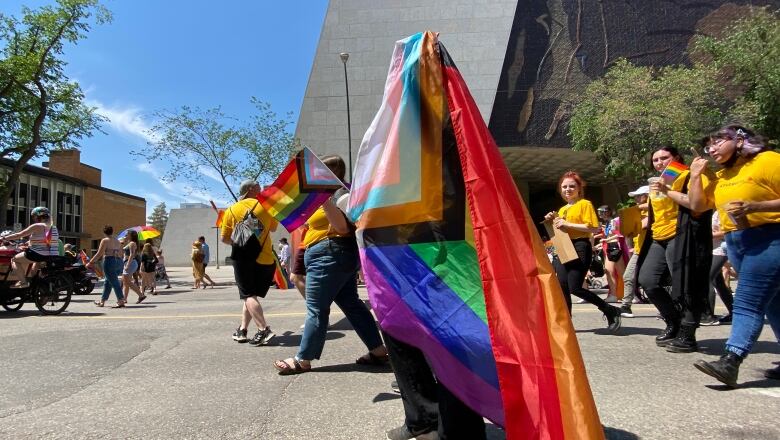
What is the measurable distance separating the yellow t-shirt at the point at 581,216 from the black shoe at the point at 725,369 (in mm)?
2024

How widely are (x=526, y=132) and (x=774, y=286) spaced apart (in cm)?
2816

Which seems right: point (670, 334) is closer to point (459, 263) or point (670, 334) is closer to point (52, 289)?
point (459, 263)

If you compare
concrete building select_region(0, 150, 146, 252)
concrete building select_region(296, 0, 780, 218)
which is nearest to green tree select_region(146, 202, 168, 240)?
concrete building select_region(0, 150, 146, 252)

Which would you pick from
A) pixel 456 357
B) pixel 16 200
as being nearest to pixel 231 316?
pixel 456 357

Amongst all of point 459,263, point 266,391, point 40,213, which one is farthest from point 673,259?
point 40,213

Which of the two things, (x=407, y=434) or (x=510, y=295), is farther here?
(x=407, y=434)

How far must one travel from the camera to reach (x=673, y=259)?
455 cm

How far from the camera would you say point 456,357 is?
6.45 ft

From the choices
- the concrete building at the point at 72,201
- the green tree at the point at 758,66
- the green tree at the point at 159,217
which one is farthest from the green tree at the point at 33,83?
the green tree at the point at 159,217

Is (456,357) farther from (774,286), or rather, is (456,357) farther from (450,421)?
(774,286)

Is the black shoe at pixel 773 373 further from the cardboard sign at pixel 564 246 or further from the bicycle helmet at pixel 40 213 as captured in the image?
the bicycle helmet at pixel 40 213

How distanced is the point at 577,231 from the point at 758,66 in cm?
2360

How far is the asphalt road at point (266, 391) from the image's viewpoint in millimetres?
2871

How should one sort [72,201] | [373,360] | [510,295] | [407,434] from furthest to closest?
1. [72,201]
2. [373,360]
3. [407,434]
4. [510,295]
